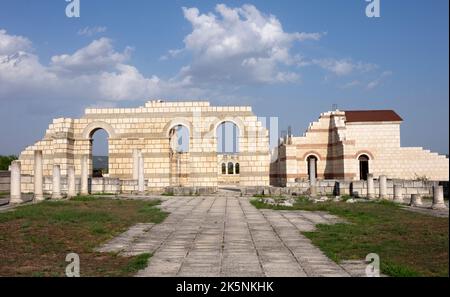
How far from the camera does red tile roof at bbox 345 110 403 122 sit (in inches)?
1373

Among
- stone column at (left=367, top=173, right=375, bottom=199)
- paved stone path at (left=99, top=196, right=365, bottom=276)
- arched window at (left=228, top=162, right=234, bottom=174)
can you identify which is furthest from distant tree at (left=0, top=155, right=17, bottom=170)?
paved stone path at (left=99, top=196, right=365, bottom=276)

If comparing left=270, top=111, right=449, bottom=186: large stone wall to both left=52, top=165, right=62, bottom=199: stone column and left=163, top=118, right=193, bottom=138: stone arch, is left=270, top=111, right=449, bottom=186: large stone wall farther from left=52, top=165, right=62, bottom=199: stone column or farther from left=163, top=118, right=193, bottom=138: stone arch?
left=52, top=165, right=62, bottom=199: stone column

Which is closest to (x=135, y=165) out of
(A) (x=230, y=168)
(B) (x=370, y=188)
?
(B) (x=370, y=188)

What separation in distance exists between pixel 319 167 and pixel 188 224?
2472 cm

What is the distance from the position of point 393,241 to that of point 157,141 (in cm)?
2141

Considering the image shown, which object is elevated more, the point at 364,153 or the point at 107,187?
the point at 364,153

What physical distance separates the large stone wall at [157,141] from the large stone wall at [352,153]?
609cm

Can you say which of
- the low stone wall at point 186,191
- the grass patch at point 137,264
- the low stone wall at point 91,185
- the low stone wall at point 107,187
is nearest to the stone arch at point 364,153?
the low stone wall at point 107,187

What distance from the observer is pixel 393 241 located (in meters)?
8.33

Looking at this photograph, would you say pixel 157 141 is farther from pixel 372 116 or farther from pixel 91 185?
pixel 372 116

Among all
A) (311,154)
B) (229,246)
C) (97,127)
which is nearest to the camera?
(229,246)

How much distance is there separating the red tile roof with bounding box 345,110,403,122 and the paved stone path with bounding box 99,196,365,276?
23.9 m
